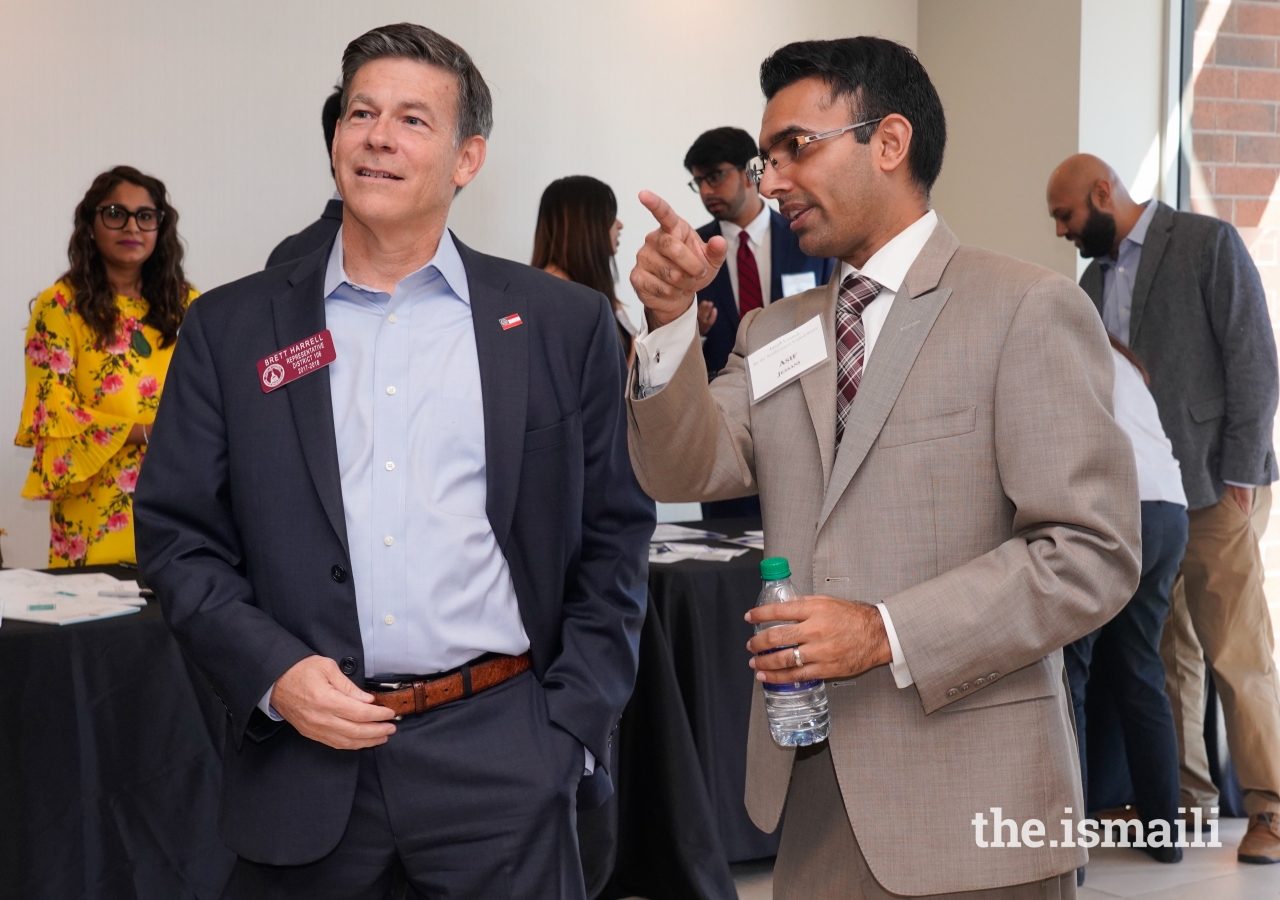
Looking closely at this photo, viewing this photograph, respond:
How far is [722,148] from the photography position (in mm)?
4391

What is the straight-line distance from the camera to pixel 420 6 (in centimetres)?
500

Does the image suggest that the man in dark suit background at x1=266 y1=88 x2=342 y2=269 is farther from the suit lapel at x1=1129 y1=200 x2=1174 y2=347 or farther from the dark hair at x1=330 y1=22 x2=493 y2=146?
the suit lapel at x1=1129 y1=200 x2=1174 y2=347

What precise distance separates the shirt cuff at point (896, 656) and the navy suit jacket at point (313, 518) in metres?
0.43

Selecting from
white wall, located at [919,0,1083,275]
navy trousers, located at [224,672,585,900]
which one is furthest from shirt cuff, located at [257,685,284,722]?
white wall, located at [919,0,1083,275]

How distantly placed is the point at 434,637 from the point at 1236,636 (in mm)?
3044

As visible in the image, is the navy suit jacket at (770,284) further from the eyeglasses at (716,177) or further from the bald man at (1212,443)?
the bald man at (1212,443)

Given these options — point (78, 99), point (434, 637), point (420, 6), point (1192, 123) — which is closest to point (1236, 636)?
point (1192, 123)

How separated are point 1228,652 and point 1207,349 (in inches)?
37.5

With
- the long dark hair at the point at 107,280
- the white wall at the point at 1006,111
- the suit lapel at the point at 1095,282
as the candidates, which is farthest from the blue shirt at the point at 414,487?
the white wall at the point at 1006,111

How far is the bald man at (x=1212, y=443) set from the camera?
11.8 ft

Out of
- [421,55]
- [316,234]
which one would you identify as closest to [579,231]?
[316,234]

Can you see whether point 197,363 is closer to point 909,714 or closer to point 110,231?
point 909,714

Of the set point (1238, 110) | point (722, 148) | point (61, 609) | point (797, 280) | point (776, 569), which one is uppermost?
point (1238, 110)

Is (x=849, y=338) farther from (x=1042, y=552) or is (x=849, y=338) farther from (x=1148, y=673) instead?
(x=1148, y=673)
